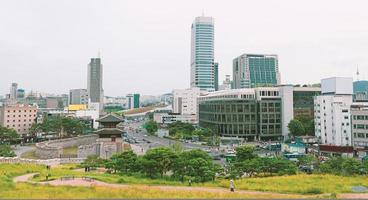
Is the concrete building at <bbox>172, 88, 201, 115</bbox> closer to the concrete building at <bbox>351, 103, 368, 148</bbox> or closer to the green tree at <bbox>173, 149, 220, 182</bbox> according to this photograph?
the concrete building at <bbox>351, 103, 368, 148</bbox>

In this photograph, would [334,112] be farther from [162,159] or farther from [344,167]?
[162,159]

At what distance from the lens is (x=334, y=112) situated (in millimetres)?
77000

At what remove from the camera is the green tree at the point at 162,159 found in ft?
128

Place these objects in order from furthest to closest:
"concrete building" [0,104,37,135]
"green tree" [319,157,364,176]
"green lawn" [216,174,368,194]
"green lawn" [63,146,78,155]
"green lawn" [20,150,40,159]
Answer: "concrete building" [0,104,37,135] → "green lawn" [63,146,78,155] → "green lawn" [20,150,40,159] → "green tree" [319,157,364,176] → "green lawn" [216,174,368,194]

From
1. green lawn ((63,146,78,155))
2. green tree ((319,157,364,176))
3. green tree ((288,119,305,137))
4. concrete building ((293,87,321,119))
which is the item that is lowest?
green lawn ((63,146,78,155))

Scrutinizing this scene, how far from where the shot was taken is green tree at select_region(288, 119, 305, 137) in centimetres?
9800

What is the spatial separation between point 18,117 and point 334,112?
88427 millimetres

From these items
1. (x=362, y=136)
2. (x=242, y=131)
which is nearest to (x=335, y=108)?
(x=362, y=136)

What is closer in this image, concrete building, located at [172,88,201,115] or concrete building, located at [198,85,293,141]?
concrete building, located at [198,85,293,141]

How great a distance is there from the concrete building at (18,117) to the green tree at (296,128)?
76997 millimetres

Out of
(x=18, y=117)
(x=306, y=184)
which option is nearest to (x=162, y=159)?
(x=306, y=184)

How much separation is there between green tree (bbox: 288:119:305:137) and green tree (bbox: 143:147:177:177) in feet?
217

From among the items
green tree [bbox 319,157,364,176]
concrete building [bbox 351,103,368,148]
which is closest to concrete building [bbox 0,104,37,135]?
concrete building [bbox 351,103,368,148]

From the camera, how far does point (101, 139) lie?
63.7m
